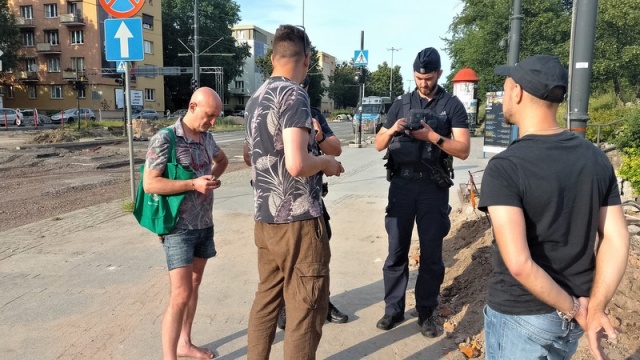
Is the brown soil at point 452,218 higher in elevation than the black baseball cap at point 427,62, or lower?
lower

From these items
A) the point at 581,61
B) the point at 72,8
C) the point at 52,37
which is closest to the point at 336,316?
the point at 581,61

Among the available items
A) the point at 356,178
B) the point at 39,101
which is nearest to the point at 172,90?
the point at 39,101

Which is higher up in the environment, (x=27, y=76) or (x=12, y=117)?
(x=27, y=76)

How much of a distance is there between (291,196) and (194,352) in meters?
1.55

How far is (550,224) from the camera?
1776mm

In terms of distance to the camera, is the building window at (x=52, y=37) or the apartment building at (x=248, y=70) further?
the apartment building at (x=248, y=70)

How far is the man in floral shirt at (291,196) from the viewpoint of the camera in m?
2.47

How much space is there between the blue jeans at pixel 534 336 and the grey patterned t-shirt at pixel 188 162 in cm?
186

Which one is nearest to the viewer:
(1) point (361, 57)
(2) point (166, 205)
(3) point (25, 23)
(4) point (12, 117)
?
(2) point (166, 205)

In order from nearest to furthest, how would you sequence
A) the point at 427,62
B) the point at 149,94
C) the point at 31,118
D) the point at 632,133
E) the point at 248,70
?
the point at 427,62, the point at 632,133, the point at 31,118, the point at 149,94, the point at 248,70

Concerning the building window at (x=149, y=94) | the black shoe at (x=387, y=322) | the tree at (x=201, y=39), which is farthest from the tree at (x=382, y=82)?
the black shoe at (x=387, y=322)

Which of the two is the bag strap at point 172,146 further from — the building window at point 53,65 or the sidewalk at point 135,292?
the building window at point 53,65

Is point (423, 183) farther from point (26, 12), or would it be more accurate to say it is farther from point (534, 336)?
point (26, 12)

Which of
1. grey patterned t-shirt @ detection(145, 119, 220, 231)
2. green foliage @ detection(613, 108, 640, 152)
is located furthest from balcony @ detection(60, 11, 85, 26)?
grey patterned t-shirt @ detection(145, 119, 220, 231)
